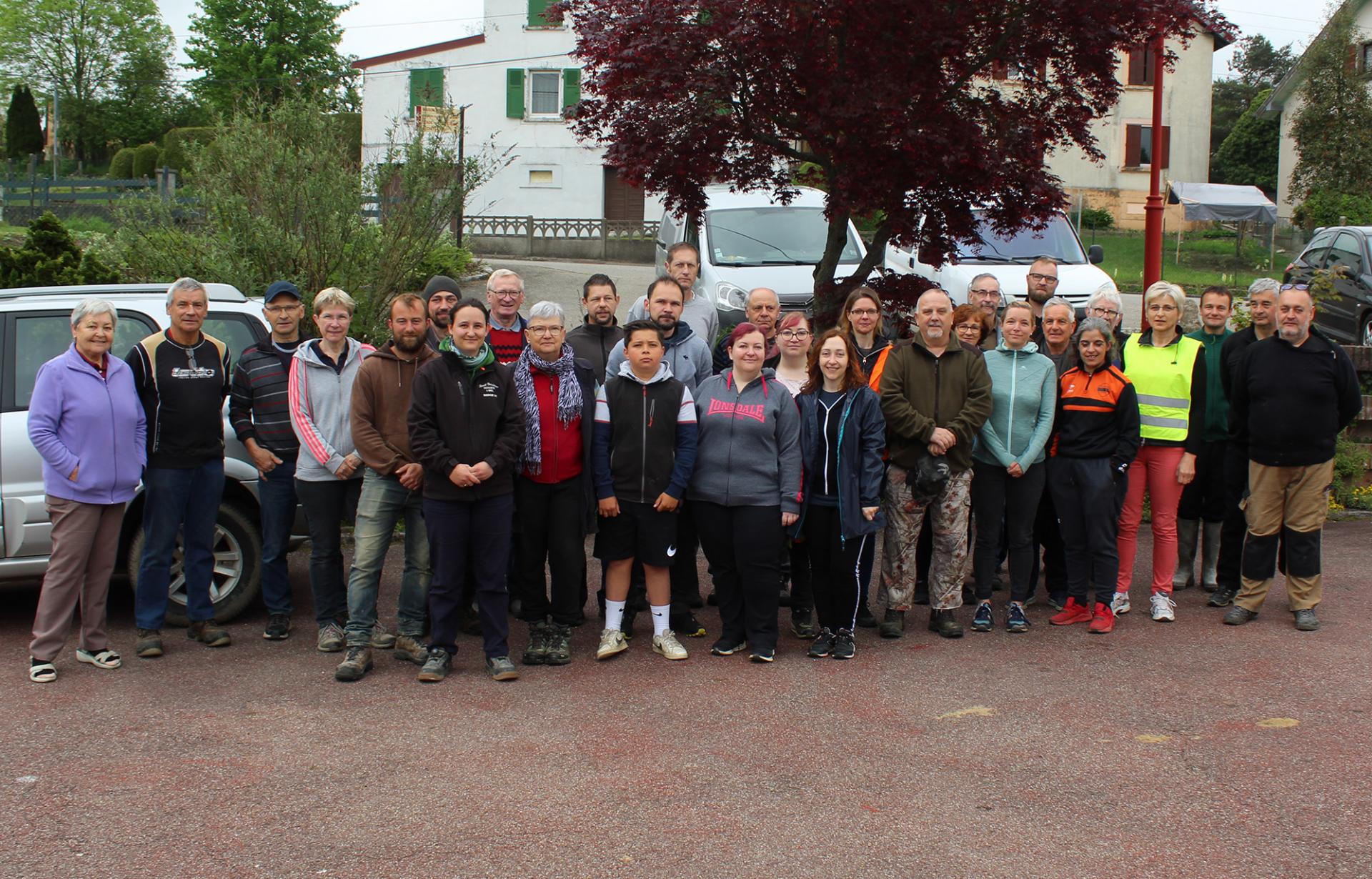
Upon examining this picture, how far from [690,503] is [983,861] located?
302 cm

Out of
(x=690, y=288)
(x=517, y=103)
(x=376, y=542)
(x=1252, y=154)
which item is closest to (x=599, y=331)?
(x=690, y=288)

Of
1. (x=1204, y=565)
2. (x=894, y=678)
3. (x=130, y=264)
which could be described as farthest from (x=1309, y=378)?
(x=130, y=264)

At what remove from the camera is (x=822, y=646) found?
22.3 feet

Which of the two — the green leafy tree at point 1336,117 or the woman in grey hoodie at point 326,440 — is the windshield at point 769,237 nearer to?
the woman in grey hoodie at point 326,440

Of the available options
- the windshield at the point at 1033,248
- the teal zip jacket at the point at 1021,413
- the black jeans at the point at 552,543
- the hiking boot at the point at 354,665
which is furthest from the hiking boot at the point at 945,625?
the windshield at the point at 1033,248

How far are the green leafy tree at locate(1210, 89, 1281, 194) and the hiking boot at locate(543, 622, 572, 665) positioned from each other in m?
51.9

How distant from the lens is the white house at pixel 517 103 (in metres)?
41.8

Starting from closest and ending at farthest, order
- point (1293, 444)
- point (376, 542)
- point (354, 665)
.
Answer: point (354, 665) → point (376, 542) → point (1293, 444)

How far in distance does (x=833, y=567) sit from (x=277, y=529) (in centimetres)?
314

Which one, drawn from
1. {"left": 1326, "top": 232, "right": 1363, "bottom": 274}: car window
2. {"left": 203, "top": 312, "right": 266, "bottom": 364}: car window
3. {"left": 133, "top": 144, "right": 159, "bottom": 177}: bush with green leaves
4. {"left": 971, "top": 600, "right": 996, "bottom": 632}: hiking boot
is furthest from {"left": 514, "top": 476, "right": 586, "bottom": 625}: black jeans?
{"left": 133, "top": 144, "right": 159, "bottom": 177}: bush with green leaves

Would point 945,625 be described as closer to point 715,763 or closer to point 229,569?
point 715,763

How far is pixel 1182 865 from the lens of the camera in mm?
4273

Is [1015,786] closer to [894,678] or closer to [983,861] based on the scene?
[983,861]

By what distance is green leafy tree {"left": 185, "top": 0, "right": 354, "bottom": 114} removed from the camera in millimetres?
55281
